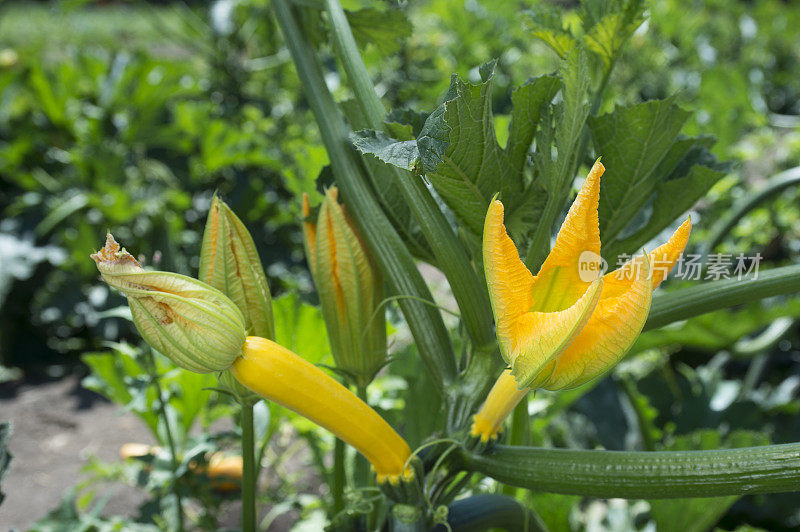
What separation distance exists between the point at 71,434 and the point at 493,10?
2.26m

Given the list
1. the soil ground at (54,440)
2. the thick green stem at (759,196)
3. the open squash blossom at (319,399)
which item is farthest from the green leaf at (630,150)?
the soil ground at (54,440)

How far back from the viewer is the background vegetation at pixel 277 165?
4.12 feet

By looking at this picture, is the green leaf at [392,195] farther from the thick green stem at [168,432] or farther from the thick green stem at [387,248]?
the thick green stem at [168,432]

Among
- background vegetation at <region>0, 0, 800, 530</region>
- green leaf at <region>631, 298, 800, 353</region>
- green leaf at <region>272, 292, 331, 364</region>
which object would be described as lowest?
green leaf at <region>272, 292, 331, 364</region>

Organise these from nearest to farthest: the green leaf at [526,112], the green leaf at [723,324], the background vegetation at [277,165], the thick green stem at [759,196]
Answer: the green leaf at [526,112] < the thick green stem at [759,196] < the green leaf at [723,324] < the background vegetation at [277,165]

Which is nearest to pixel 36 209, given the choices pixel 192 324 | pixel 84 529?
pixel 84 529

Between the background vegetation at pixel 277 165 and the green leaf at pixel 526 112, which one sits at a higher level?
the background vegetation at pixel 277 165

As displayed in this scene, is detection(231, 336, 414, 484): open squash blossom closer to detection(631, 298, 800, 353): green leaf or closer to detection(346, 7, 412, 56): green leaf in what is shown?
Answer: detection(346, 7, 412, 56): green leaf

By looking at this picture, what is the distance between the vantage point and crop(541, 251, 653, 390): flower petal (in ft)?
1.23

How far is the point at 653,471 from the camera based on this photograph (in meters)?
0.41

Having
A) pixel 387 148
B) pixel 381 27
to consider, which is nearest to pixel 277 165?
pixel 381 27

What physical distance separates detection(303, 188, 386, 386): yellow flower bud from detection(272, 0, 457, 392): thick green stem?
0.6 inches

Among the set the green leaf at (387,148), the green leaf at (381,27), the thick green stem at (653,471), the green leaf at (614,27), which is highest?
the green leaf at (381,27)

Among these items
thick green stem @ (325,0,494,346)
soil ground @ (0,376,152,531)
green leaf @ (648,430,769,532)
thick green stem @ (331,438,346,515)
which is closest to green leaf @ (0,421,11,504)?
thick green stem @ (331,438,346,515)
